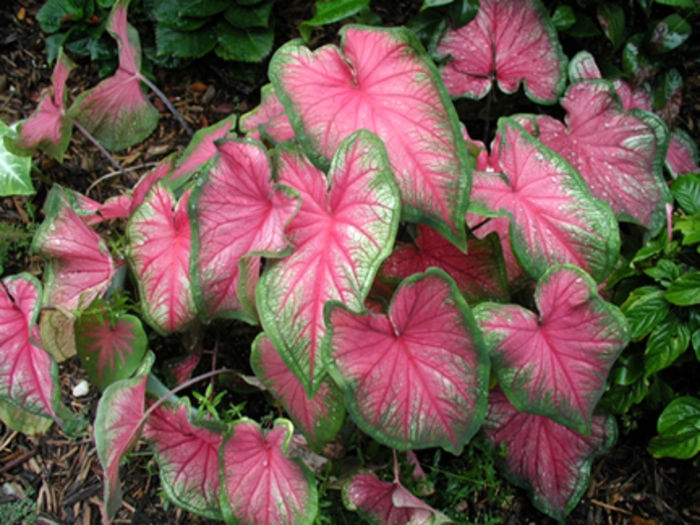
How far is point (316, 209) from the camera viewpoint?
1.12 m

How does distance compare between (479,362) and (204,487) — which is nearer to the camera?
(479,362)

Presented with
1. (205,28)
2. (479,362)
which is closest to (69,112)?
(205,28)

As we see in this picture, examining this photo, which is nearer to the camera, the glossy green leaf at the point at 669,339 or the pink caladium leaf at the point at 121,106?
the glossy green leaf at the point at 669,339

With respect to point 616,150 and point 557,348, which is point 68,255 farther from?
point 616,150

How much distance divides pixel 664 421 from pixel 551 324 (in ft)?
1.52

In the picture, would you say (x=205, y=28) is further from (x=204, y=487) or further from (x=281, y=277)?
(x=204, y=487)

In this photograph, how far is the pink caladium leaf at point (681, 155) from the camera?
1.69 metres

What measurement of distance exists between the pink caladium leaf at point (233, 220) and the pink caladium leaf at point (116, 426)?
0.73 ft

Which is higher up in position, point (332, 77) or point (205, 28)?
point (332, 77)

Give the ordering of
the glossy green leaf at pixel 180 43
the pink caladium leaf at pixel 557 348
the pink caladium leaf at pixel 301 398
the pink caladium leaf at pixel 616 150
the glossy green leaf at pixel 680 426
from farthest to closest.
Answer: the glossy green leaf at pixel 180 43 → the pink caladium leaf at pixel 616 150 → the glossy green leaf at pixel 680 426 → the pink caladium leaf at pixel 301 398 → the pink caladium leaf at pixel 557 348

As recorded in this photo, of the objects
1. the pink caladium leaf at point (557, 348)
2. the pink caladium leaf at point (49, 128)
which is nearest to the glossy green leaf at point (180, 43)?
the pink caladium leaf at point (49, 128)

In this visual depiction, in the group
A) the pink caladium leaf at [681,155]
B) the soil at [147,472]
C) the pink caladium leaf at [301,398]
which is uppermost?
the pink caladium leaf at [681,155]

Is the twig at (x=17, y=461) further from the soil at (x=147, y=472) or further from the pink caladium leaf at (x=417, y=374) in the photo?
the pink caladium leaf at (x=417, y=374)

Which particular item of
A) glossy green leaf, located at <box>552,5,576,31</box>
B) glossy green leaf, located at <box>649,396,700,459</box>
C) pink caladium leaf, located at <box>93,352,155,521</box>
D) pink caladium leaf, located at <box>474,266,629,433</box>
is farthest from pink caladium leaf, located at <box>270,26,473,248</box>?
glossy green leaf, located at <box>552,5,576,31</box>
